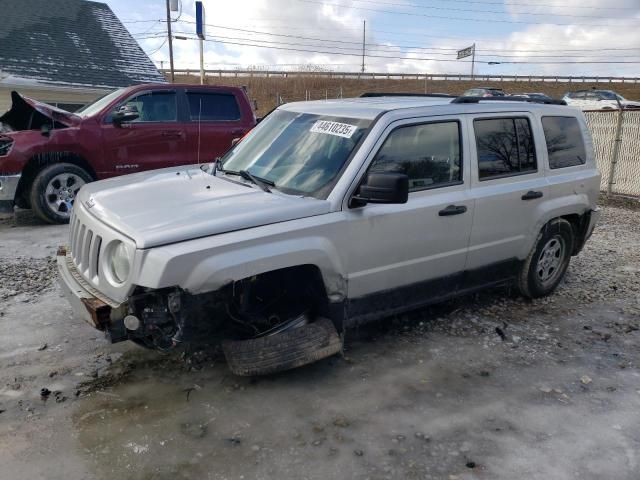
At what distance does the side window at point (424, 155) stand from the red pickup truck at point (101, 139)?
525 centimetres

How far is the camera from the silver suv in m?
3.12

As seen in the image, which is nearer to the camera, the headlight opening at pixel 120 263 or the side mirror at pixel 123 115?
the headlight opening at pixel 120 263

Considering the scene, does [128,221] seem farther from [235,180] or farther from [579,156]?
[579,156]

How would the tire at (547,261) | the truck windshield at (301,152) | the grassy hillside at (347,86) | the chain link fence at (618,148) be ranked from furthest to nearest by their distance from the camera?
the grassy hillside at (347,86) < the chain link fence at (618,148) < the tire at (547,261) < the truck windshield at (301,152)

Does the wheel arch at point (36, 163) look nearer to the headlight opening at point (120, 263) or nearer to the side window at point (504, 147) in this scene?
the headlight opening at point (120, 263)

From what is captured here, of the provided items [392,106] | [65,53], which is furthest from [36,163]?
[65,53]

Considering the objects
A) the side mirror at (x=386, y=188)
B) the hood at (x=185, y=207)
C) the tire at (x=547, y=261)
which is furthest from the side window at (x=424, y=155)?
the tire at (x=547, y=261)

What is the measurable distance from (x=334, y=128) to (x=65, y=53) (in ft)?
59.1

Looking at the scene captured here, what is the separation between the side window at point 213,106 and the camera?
888 cm

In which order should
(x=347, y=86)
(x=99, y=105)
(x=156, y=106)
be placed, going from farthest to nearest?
(x=347, y=86) → (x=156, y=106) → (x=99, y=105)

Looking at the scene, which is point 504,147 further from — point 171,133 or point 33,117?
point 33,117

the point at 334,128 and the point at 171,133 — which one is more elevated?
the point at 334,128

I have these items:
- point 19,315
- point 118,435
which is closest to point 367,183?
point 118,435

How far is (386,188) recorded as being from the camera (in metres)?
3.37
